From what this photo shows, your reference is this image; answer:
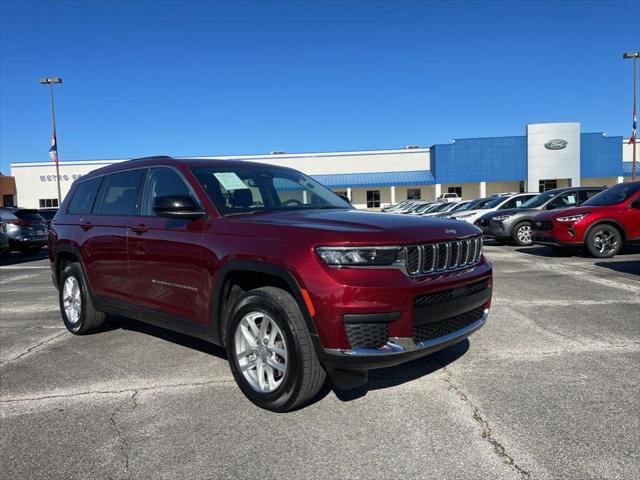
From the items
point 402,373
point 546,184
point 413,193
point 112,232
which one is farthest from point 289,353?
point 546,184

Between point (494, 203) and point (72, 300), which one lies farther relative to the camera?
point (494, 203)

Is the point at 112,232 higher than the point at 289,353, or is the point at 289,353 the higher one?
the point at 112,232

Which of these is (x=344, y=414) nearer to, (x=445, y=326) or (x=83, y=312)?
(x=445, y=326)

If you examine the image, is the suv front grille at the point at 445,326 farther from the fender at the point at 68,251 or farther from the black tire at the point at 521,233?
the black tire at the point at 521,233

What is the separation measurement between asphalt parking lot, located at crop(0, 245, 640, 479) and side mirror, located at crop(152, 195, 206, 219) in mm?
1378

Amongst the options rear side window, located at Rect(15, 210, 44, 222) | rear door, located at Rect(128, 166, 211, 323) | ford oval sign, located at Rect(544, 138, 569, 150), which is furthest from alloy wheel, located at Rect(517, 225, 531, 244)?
ford oval sign, located at Rect(544, 138, 569, 150)

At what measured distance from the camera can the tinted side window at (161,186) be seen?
159 inches

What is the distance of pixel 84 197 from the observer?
215 inches

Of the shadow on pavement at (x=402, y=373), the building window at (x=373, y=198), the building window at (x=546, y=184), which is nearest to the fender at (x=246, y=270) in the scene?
the shadow on pavement at (x=402, y=373)

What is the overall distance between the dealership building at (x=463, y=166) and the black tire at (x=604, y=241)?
1575 inches

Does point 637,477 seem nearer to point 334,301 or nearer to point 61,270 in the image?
point 334,301

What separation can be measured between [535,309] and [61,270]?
5.94 meters

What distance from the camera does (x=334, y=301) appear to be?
9.21ft

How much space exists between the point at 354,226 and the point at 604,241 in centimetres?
931
